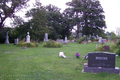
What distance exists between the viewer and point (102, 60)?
5.70 meters

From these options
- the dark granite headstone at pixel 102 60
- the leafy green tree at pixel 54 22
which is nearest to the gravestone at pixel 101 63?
the dark granite headstone at pixel 102 60

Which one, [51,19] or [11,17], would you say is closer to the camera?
[11,17]

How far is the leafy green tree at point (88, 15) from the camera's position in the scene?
135 ft

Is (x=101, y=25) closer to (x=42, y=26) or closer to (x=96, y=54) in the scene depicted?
(x=42, y=26)

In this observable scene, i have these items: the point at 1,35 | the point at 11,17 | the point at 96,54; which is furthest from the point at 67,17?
the point at 96,54

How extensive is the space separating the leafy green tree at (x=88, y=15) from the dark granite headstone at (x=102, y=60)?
3597cm

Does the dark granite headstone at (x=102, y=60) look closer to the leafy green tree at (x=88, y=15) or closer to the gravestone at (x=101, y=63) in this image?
the gravestone at (x=101, y=63)

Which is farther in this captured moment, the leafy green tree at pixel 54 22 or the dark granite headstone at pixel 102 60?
the leafy green tree at pixel 54 22

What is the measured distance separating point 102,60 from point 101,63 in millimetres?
146

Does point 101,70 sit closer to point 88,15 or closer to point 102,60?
point 102,60

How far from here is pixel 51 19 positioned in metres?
43.0

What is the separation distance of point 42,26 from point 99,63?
28.3m

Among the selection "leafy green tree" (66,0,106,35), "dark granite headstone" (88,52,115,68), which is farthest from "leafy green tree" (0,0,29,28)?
"leafy green tree" (66,0,106,35)

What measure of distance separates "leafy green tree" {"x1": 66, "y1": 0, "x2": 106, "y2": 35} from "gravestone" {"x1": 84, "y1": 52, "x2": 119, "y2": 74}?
3598 cm
